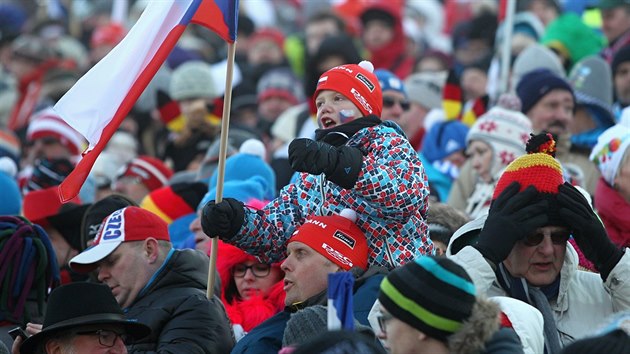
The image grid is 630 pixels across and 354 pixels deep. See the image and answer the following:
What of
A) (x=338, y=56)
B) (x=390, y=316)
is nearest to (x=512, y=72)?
(x=338, y=56)

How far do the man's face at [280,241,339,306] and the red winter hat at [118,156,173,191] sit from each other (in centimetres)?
436

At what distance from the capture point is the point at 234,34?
806 centimetres

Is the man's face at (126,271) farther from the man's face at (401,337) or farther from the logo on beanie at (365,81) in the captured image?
the man's face at (401,337)

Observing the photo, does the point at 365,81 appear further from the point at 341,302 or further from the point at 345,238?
the point at 341,302

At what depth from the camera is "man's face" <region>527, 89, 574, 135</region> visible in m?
10.8

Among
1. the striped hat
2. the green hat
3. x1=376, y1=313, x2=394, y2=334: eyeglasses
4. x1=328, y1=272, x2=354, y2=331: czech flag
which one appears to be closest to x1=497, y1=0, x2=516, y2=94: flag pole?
the green hat

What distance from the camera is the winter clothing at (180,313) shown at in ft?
24.9

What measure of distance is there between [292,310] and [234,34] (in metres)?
1.63

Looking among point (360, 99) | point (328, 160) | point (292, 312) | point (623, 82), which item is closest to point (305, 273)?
point (292, 312)

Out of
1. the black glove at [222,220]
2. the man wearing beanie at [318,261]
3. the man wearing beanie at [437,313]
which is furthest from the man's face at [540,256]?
the black glove at [222,220]

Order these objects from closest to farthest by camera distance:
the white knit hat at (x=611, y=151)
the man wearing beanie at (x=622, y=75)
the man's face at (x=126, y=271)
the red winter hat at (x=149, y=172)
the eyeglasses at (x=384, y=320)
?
the eyeglasses at (x=384, y=320) → the man's face at (x=126, y=271) → the white knit hat at (x=611, y=151) → the red winter hat at (x=149, y=172) → the man wearing beanie at (x=622, y=75)

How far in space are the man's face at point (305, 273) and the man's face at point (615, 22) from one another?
7.24 metres

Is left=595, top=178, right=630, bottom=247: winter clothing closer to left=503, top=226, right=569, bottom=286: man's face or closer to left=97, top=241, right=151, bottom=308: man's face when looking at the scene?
left=503, top=226, right=569, bottom=286: man's face

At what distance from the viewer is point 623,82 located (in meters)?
12.1
